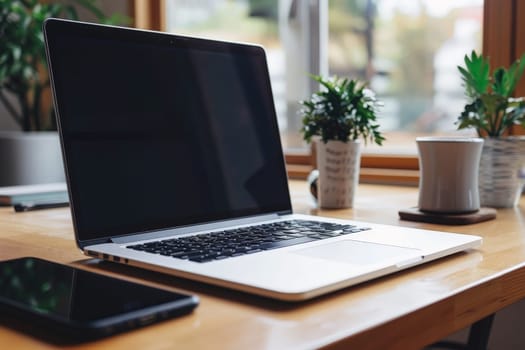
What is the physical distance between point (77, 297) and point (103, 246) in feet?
0.65

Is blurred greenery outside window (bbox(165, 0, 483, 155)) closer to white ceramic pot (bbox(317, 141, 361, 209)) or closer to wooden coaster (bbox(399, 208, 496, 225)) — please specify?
white ceramic pot (bbox(317, 141, 361, 209))

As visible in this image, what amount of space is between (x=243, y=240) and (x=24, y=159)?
134 cm

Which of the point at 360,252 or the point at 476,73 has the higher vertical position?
the point at 476,73

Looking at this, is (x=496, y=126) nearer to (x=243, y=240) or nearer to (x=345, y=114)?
(x=345, y=114)

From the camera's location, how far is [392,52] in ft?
6.28

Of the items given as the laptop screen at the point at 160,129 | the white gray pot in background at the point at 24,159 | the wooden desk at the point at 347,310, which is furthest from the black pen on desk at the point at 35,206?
the white gray pot in background at the point at 24,159

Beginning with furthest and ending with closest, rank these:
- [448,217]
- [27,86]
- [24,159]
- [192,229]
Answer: [27,86] < [24,159] < [448,217] < [192,229]

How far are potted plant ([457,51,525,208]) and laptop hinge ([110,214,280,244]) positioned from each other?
449 millimetres

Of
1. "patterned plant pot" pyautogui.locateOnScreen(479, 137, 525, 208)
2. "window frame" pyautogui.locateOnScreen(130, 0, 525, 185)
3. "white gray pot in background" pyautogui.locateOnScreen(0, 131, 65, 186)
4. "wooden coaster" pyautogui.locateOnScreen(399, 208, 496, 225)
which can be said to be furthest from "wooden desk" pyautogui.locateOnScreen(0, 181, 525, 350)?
"white gray pot in background" pyautogui.locateOnScreen(0, 131, 65, 186)

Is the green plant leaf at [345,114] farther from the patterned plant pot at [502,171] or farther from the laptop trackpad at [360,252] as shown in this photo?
the laptop trackpad at [360,252]

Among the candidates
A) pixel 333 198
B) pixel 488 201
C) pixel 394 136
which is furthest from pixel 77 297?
pixel 394 136

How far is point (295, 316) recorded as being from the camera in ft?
1.58

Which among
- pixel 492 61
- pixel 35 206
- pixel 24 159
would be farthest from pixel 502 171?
pixel 24 159

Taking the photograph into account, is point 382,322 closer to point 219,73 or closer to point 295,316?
point 295,316
